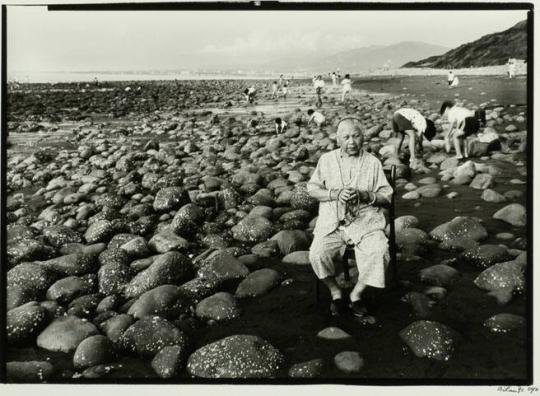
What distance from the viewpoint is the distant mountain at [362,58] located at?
3.96 meters

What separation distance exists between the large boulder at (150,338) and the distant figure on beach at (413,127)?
314 centimetres

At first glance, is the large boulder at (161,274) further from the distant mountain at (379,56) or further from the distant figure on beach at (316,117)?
the distant figure on beach at (316,117)

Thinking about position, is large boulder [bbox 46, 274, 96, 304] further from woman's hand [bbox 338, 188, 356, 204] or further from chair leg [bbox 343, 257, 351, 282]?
woman's hand [bbox 338, 188, 356, 204]

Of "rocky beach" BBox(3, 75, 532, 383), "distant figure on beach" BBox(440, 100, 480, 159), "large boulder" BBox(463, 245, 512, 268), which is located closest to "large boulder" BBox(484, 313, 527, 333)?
"rocky beach" BBox(3, 75, 532, 383)

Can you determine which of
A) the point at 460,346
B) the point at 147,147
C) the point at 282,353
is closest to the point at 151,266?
the point at 282,353

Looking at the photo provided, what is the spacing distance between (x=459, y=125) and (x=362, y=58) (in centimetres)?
142

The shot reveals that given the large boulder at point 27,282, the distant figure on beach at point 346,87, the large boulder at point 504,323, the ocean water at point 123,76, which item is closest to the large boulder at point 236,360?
the large boulder at point 504,323

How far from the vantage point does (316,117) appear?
5809 mm

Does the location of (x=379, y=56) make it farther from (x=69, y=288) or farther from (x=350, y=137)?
(x=69, y=288)

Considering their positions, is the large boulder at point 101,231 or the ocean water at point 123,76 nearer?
the ocean water at point 123,76

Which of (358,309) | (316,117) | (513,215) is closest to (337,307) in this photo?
(358,309)

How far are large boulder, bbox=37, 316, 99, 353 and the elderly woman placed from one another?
1.44m

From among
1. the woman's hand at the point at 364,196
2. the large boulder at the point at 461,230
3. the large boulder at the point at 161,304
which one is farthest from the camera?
the large boulder at the point at 461,230

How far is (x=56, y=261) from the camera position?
3896 millimetres
